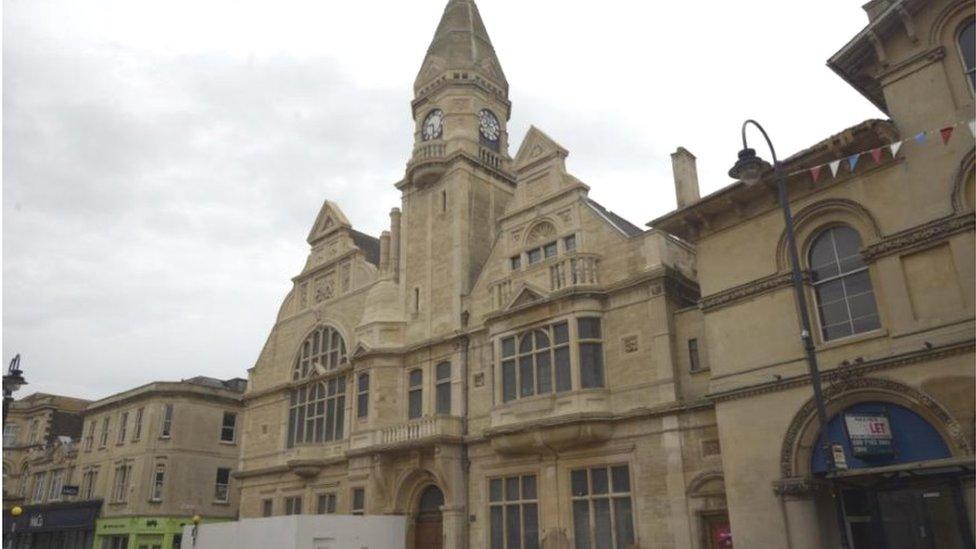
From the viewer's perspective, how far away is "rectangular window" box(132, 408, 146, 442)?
43.1 meters

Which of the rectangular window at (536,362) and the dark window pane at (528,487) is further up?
the rectangular window at (536,362)

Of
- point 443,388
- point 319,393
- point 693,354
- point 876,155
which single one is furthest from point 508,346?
point 876,155

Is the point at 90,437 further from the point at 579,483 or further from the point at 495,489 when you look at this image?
the point at 579,483

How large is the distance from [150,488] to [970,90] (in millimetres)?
42008

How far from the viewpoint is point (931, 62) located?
51.8 ft

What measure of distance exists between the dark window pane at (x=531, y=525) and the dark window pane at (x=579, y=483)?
1.63 metres

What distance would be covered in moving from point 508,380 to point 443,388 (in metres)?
4.03

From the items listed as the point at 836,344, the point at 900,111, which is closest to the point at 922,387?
the point at 836,344

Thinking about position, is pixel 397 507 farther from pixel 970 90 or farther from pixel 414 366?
pixel 970 90

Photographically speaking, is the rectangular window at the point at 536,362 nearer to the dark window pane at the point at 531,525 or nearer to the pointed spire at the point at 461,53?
the dark window pane at the point at 531,525

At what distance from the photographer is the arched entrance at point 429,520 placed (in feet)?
86.9

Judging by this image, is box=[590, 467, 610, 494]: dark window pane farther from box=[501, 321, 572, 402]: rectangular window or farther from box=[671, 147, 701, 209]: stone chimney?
box=[671, 147, 701, 209]: stone chimney

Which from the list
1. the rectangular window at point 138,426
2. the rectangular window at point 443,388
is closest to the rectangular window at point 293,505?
the rectangular window at point 443,388

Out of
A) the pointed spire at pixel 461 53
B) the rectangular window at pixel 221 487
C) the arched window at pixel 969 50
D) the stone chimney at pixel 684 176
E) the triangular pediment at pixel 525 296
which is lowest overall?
the rectangular window at pixel 221 487
